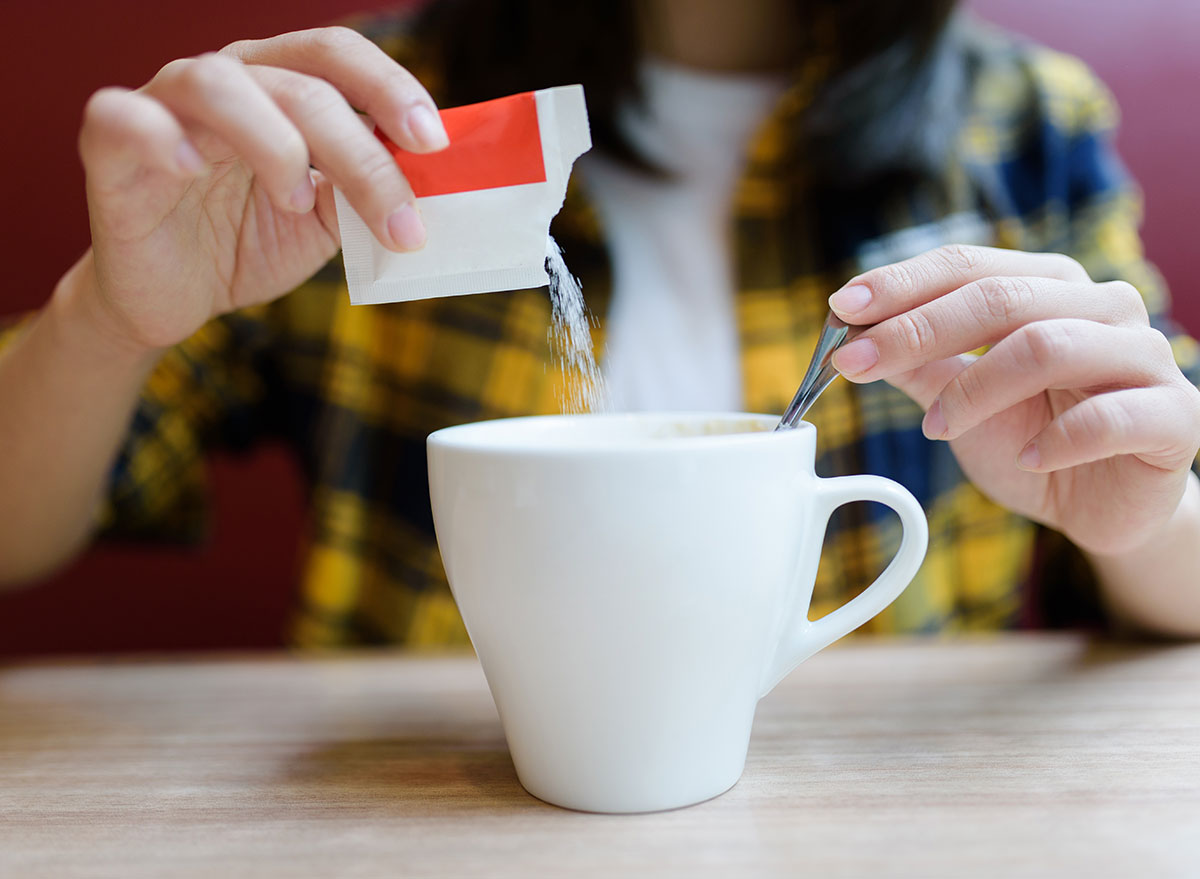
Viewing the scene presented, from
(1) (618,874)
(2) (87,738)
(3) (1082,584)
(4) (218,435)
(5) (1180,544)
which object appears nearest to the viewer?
(1) (618,874)

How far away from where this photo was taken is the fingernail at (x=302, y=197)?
0.46 meters

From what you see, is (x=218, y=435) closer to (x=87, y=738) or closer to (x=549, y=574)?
(x=87, y=738)

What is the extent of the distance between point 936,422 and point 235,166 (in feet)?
1.43

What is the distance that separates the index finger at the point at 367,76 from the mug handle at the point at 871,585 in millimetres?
251

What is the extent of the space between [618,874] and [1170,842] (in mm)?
220

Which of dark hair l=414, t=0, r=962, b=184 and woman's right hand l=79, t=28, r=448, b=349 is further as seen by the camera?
dark hair l=414, t=0, r=962, b=184

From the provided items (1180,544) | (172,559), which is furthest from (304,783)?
(172,559)

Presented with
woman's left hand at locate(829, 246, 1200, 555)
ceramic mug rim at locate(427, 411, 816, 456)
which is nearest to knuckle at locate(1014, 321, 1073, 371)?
woman's left hand at locate(829, 246, 1200, 555)

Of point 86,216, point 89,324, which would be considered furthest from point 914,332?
point 86,216

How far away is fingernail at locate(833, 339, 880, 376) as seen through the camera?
47 cm

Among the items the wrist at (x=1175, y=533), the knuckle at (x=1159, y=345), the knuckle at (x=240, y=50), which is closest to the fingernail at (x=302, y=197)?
the knuckle at (x=240, y=50)

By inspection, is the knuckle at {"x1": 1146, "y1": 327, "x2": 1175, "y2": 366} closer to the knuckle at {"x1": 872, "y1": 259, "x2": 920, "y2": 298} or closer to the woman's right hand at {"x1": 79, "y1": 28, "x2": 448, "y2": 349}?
the knuckle at {"x1": 872, "y1": 259, "x2": 920, "y2": 298}

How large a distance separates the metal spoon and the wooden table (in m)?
0.17

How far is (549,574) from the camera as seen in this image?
15.4 inches
